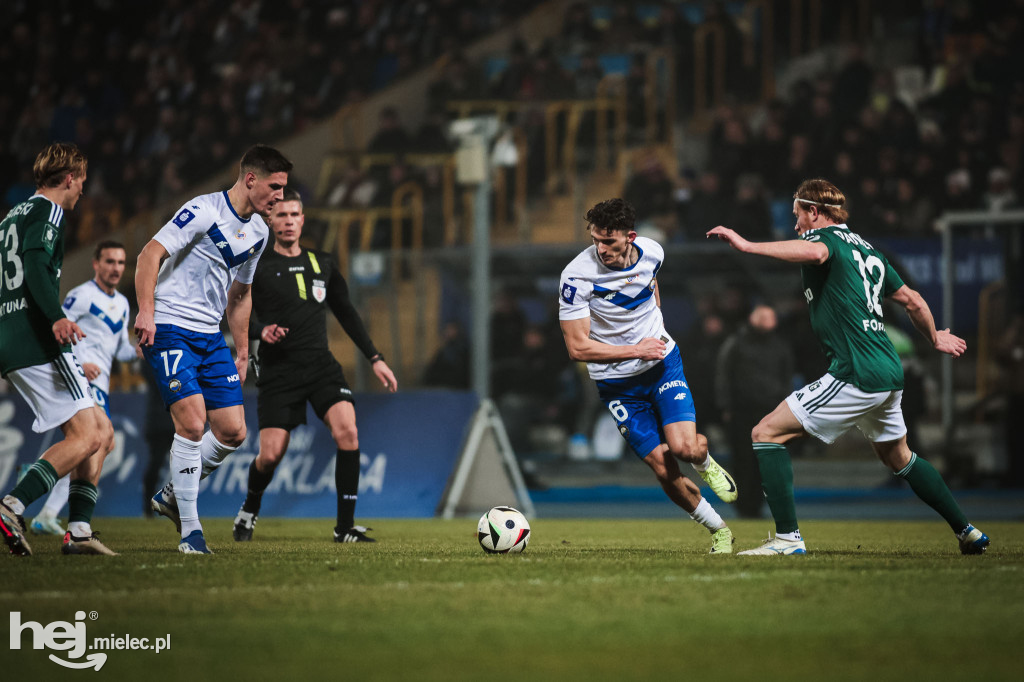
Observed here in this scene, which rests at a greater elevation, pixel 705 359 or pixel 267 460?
pixel 267 460

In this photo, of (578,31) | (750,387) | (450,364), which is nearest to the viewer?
(750,387)

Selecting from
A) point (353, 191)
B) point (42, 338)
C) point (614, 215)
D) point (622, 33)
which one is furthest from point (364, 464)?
point (622, 33)

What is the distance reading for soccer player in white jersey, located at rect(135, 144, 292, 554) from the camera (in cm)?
693

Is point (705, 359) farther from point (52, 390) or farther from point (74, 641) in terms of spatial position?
point (74, 641)

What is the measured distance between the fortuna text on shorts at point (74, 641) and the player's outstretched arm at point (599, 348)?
11.2 ft

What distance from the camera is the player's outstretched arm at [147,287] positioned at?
6449mm

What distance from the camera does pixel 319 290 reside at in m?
9.07

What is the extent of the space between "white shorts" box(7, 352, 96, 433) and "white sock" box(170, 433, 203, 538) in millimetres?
640

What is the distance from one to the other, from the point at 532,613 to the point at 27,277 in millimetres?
3429

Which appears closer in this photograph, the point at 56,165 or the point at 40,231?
the point at 40,231

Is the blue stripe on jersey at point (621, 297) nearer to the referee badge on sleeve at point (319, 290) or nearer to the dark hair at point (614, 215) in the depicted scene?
the dark hair at point (614, 215)

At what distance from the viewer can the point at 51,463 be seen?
653 cm

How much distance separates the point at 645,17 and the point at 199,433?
57.5 ft

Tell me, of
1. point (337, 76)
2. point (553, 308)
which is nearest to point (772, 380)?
point (553, 308)
